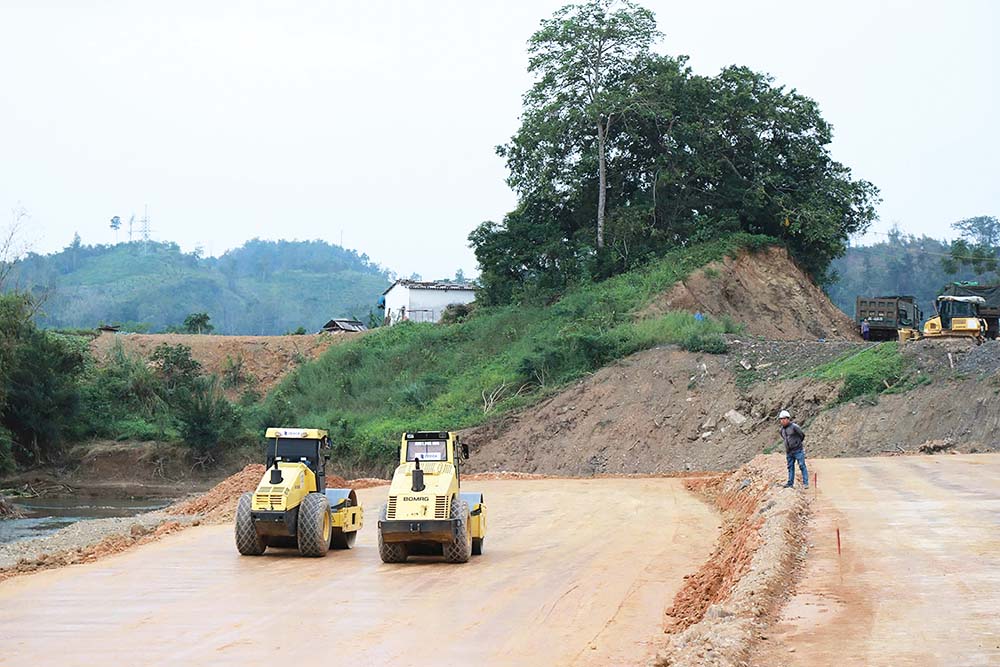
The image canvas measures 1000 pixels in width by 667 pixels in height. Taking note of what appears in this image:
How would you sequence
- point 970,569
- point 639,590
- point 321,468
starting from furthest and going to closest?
1. point 321,468
2. point 639,590
3. point 970,569

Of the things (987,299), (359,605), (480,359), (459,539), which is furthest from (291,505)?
(987,299)

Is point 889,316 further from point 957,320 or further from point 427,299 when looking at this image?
point 427,299

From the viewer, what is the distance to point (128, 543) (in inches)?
1024

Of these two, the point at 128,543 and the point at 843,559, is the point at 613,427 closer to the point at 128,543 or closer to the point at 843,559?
the point at 128,543

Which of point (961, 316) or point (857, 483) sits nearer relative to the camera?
point (857, 483)

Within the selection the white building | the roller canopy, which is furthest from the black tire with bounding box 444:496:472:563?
the white building

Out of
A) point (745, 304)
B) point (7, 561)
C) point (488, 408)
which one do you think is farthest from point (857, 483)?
point (745, 304)

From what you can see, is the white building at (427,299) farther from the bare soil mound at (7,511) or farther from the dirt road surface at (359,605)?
the dirt road surface at (359,605)

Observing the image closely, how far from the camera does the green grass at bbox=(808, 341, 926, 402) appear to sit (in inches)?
1757

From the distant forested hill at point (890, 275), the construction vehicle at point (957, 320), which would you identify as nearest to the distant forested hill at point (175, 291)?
the distant forested hill at point (890, 275)

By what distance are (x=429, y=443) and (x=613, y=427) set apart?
96.7ft

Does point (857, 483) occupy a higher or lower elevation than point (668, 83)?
lower

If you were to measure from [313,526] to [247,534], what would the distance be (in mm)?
1266

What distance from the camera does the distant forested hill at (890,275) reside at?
123438 millimetres
